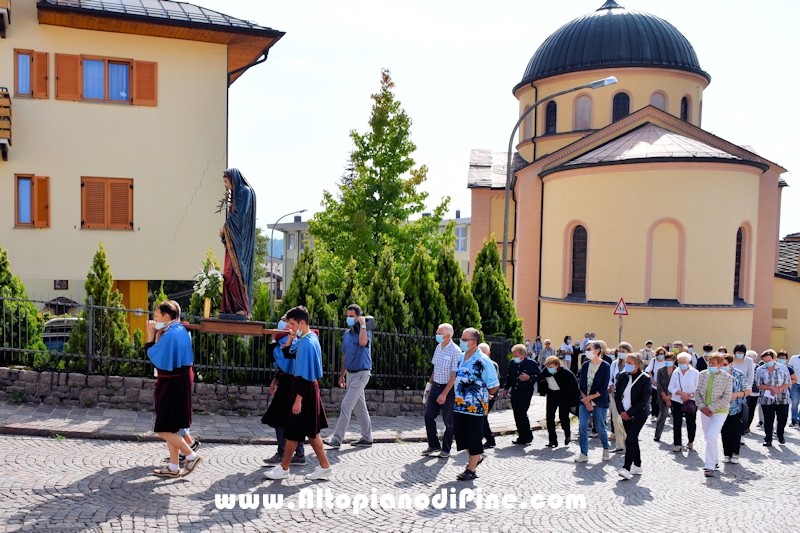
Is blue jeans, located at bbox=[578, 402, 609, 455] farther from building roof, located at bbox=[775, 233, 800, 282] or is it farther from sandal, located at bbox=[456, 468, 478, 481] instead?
building roof, located at bbox=[775, 233, 800, 282]

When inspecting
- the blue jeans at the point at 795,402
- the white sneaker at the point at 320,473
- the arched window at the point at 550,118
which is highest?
the arched window at the point at 550,118

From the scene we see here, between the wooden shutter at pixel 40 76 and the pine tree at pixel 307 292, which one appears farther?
the wooden shutter at pixel 40 76

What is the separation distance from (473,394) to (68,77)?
42.3 feet

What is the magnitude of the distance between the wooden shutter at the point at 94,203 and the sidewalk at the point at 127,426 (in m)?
7.08

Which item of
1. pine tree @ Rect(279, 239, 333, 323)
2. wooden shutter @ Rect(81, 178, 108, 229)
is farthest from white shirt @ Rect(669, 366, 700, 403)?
wooden shutter @ Rect(81, 178, 108, 229)

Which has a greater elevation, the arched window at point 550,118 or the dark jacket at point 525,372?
the arched window at point 550,118

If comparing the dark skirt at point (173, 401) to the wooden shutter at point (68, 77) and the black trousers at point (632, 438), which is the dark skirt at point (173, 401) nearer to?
the black trousers at point (632, 438)

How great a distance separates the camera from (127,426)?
8.73 meters

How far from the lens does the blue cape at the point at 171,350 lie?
262 inches

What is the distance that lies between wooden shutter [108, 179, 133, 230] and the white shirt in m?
12.4

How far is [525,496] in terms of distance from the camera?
6.93 meters

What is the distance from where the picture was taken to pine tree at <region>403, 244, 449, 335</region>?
495 inches

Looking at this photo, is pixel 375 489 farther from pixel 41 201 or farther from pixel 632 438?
pixel 41 201

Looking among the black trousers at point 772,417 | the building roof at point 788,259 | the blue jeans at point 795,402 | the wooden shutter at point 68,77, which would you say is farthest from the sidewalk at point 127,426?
the building roof at point 788,259
